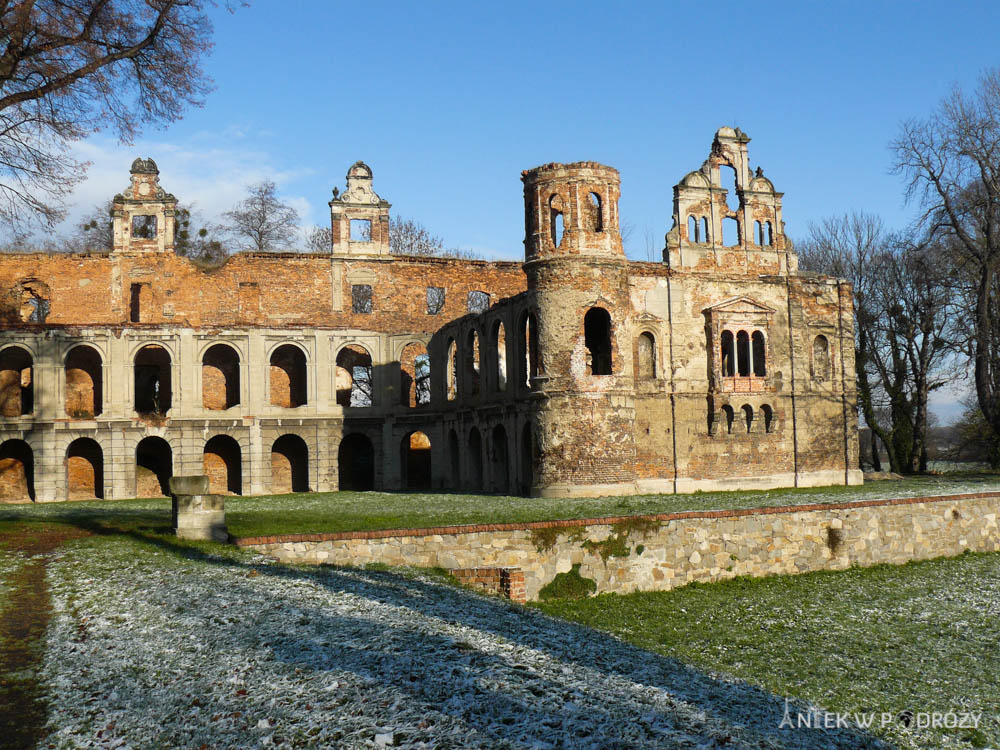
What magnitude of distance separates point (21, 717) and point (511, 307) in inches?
957

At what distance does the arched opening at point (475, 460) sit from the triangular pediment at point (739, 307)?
31.0 feet

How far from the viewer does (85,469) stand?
3688cm

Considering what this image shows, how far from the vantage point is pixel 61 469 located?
34.8 m

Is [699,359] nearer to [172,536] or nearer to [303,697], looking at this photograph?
[172,536]

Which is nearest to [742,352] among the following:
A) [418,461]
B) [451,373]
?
[451,373]

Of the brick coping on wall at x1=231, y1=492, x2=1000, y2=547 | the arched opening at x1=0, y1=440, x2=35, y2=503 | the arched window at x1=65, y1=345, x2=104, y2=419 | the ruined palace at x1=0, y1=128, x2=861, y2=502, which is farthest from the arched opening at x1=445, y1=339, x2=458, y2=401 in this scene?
the brick coping on wall at x1=231, y1=492, x2=1000, y2=547

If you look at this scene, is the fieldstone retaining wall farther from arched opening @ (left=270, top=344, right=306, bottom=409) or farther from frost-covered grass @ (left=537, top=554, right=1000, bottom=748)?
arched opening @ (left=270, top=344, right=306, bottom=409)

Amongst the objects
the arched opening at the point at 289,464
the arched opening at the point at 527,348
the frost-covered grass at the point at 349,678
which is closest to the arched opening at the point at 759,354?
the arched opening at the point at 527,348

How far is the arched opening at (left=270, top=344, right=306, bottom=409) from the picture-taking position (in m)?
40.0

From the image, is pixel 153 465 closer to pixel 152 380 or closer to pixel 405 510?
pixel 152 380

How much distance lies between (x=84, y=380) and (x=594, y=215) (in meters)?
22.2

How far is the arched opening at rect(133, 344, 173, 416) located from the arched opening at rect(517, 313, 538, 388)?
16043mm

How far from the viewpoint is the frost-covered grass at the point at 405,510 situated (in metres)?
19.2

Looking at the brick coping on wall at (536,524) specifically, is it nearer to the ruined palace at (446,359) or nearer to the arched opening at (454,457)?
the ruined palace at (446,359)
